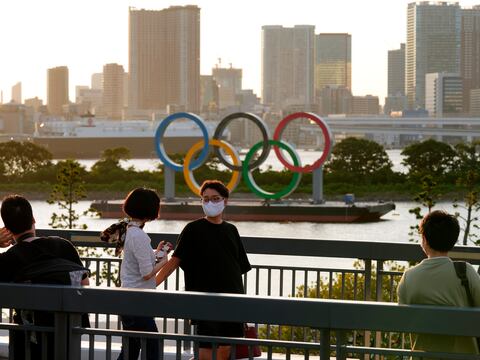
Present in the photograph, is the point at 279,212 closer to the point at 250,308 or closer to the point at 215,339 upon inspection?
the point at 215,339

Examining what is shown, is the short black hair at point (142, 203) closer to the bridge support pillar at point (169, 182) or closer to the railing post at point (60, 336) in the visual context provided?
the railing post at point (60, 336)

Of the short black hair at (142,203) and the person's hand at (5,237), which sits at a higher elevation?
the short black hair at (142,203)

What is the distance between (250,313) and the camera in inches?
184

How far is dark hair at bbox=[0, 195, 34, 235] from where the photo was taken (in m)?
5.43

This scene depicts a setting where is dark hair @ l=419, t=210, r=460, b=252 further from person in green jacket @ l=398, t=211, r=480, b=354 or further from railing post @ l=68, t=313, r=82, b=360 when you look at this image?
railing post @ l=68, t=313, r=82, b=360

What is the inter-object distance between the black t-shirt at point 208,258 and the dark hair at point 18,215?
3.52 ft

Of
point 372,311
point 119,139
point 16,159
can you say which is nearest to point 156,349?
point 372,311

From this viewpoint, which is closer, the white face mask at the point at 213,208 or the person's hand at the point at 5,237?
the person's hand at the point at 5,237

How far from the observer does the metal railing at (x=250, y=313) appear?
4488mm

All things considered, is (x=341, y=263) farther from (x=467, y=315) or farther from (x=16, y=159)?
(x=16, y=159)

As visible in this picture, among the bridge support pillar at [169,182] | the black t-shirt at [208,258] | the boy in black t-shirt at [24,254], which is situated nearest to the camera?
the boy in black t-shirt at [24,254]

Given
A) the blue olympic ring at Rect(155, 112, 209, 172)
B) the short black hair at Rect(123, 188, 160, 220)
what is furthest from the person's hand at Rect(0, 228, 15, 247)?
the blue olympic ring at Rect(155, 112, 209, 172)

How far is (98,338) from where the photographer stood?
343 inches

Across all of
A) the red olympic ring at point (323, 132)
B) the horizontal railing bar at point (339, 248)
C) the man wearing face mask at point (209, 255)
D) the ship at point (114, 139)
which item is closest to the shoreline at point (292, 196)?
the red olympic ring at point (323, 132)
